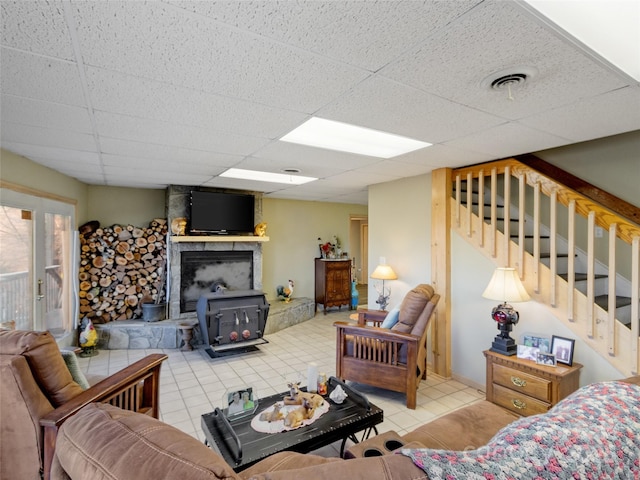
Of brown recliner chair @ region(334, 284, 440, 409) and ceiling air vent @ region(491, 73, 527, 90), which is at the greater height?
ceiling air vent @ region(491, 73, 527, 90)

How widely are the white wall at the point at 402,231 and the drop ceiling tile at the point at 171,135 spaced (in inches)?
84.8

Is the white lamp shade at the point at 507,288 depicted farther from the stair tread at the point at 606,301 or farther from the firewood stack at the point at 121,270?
the firewood stack at the point at 121,270

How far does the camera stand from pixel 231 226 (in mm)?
5258

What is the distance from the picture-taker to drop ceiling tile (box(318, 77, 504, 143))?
1.77m

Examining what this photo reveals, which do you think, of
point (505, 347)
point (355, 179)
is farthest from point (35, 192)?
point (505, 347)

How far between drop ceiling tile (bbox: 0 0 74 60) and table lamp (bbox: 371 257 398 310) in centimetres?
368

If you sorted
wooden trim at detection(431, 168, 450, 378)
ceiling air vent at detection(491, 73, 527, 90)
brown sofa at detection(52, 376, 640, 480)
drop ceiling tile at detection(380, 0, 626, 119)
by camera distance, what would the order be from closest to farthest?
brown sofa at detection(52, 376, 640, 480)
drop ceiling tile at detection(380, 0, 626, 119)
ceiling air vent at detection(491, 73, 527, 90)
wooden trim at detection(431, 168, 450, 378)

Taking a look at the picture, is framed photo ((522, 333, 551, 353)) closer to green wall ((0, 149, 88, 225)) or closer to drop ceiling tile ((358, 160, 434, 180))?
drop ceiling tile ((358, 160, 434, 180))

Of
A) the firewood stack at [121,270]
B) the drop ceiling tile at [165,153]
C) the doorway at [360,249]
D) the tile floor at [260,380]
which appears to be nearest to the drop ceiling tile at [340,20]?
the drop ceiling tile at [165,153]

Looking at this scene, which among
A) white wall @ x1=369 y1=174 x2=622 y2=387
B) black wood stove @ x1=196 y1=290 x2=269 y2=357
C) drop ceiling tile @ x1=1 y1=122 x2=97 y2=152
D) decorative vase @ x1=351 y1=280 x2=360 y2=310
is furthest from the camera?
decorative vase @ x1=351 y1=280 x2=360 y2=310

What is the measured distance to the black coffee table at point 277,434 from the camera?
1.76 m

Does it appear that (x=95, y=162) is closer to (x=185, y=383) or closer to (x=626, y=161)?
(x=185, y=383)

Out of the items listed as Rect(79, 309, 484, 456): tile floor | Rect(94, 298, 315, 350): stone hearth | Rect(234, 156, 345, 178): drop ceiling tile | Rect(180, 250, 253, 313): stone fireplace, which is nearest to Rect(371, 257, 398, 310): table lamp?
Rect(79, 309, 484, 456): tile floor

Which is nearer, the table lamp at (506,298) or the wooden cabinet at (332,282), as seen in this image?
the table lamp at (506,298)
